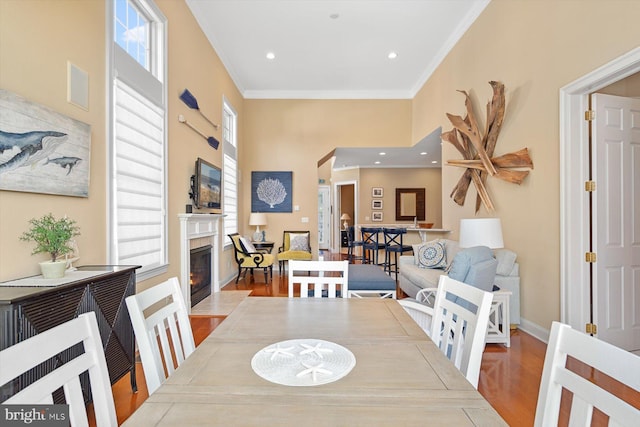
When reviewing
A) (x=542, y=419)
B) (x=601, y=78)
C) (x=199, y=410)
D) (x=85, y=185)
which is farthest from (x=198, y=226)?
(x=601, y=78)

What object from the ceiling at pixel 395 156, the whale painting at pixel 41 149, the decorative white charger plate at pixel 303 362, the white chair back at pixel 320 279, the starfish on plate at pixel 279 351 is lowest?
the decorative white charger plate at pixel 303 362

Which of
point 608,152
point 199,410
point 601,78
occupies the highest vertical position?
point 601,78

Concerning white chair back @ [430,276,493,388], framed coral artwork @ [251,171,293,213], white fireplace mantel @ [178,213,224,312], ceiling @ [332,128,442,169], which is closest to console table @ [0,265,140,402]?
white fireplace mantel @ [178,213,224,312]

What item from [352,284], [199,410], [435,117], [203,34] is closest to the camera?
[199,410]

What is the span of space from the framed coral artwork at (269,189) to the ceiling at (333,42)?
1.67 meters

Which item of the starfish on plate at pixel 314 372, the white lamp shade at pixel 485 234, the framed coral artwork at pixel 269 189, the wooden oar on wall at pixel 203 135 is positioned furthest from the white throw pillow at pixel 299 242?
the starfish on plate at pixel 314 372

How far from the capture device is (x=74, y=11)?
2090 mm

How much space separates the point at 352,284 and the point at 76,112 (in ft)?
8.86

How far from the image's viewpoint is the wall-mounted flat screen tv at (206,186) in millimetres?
4082

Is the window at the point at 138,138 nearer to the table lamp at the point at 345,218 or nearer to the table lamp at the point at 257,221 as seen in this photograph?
the table lamp at the point at 257,221

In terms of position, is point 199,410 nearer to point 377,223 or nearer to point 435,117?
point 435,117

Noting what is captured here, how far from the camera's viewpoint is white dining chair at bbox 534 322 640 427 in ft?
2.30

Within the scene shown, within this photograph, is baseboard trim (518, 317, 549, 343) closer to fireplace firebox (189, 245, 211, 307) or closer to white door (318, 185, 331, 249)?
fireplace firebox (189, 245, 211, 307)

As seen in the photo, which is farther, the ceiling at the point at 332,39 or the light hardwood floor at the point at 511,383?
the ceiling at the point at 332,39
